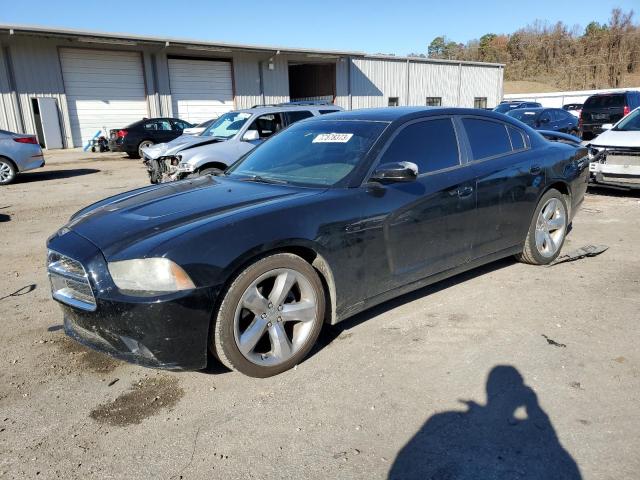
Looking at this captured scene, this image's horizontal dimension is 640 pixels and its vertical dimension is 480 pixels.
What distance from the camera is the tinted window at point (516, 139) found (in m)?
4.67

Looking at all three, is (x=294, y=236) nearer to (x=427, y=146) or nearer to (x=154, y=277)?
(x=154, y=277)

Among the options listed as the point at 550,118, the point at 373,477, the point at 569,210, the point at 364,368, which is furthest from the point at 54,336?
the point at 550,118

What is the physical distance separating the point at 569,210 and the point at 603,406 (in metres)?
3.06

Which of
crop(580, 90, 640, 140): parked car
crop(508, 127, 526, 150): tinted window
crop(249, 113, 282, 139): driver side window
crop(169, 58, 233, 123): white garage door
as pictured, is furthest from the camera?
crop(169, 58, 233, 123): white garage door

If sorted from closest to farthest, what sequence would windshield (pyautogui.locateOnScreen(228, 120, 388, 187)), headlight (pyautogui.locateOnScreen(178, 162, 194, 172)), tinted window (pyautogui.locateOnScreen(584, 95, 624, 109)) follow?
windshield (pyautogui.locateOnScreen(228, 120, 388, 187)) < headlight (pyautogui.locateOnScreen(178, 162, 194, 172)) < tinted window (pyautogui.locateOnScreen(584, 95, 624, 109))

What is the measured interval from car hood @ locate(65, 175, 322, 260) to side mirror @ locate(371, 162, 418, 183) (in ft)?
1.49

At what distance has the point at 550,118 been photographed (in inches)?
634

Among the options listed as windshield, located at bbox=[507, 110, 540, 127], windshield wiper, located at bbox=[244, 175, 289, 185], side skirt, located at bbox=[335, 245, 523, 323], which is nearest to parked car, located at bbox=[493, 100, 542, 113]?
windshield, located at bbox=[507, 110, 540, 127]

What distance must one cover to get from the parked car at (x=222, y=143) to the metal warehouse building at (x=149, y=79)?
46.8ft

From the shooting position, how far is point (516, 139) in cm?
471

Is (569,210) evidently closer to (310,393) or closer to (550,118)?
(310,393)

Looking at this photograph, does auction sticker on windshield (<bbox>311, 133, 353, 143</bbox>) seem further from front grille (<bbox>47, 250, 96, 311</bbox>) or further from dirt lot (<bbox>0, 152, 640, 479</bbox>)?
front grille (<bbox>47, 250, 96, 311</bbox>)

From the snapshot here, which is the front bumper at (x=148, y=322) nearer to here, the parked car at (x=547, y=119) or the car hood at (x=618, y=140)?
the car hood at (x=618, y=140)

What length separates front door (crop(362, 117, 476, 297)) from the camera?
344cm
